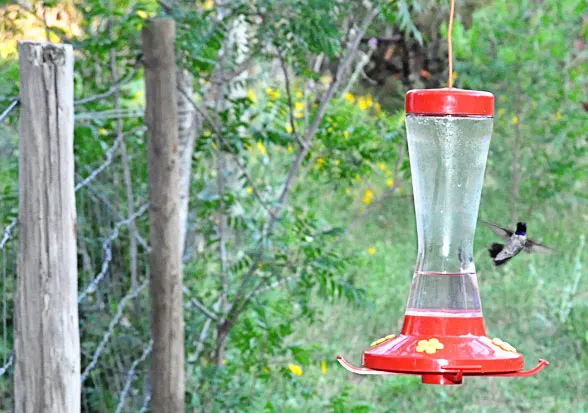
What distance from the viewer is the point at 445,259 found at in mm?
2705

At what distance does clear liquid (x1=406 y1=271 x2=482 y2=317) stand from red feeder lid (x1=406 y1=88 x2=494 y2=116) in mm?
453

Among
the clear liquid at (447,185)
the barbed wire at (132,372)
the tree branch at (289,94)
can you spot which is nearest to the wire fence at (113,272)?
the barbed wire at (132,372)

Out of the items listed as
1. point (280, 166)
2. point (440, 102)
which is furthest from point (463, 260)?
point (280, 166)

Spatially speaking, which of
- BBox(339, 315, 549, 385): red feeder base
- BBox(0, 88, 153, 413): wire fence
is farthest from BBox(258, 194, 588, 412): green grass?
BBox(339, 315, 549, 385): red feeder base

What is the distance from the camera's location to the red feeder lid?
2.30m

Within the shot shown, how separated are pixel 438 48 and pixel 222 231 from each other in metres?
8.11

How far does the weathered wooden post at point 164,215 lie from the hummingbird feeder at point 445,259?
3.94 ft

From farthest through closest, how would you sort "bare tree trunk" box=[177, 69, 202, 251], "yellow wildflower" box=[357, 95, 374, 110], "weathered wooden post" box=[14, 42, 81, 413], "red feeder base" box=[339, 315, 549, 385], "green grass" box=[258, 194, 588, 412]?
"yellow wildflower" box=[357, 95, 374, 110]
"green grass" box=[258, 194, 588, 412]
"bare tree trunk" box=[177, 69, 202, 251]
"weathered wooden post" box=[14, 42, 81, 413]
"red feeder base" box=[339, 315, 549, 385]

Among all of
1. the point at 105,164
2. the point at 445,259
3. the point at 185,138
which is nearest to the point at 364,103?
the point at 185,138

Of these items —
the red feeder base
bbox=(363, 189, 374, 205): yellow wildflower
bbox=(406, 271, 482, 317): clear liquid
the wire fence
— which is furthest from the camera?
bbox=(363, 189, 374, 205): yellow wildflower

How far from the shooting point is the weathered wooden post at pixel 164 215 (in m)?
3.81

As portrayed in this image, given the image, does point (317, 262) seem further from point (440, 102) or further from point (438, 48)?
point (438, 48)

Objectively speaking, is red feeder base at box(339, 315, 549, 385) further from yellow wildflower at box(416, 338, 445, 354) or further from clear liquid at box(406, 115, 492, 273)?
clear liquid at box(406, 115, 492, 273)

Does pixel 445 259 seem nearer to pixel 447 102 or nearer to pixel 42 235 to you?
pixel 447 102
